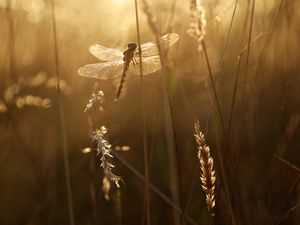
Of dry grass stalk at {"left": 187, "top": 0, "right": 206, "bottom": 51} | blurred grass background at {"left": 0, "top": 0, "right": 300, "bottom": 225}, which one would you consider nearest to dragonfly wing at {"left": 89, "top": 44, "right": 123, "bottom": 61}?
blurred grass background at {"left": 0, "top": 0, "right": 300, "bottom": 225}

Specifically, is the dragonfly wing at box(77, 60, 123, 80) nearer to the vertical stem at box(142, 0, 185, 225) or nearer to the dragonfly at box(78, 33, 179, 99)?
the dragonfly at box(78, 33, 179, 99)

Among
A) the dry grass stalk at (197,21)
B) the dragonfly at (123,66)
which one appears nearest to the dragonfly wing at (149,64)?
the dragonfly at (123,66)

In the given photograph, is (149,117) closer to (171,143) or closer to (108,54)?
(108,54)

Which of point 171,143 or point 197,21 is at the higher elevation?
point 197,21

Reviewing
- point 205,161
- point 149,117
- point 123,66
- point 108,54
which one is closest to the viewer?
point 205,161

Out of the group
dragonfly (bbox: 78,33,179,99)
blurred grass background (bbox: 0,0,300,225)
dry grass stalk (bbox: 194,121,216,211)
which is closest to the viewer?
dry grass stalk (bbox: 194,121,216,211)

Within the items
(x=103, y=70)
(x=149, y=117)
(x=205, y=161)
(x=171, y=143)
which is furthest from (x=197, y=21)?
(x=149, y=117)
